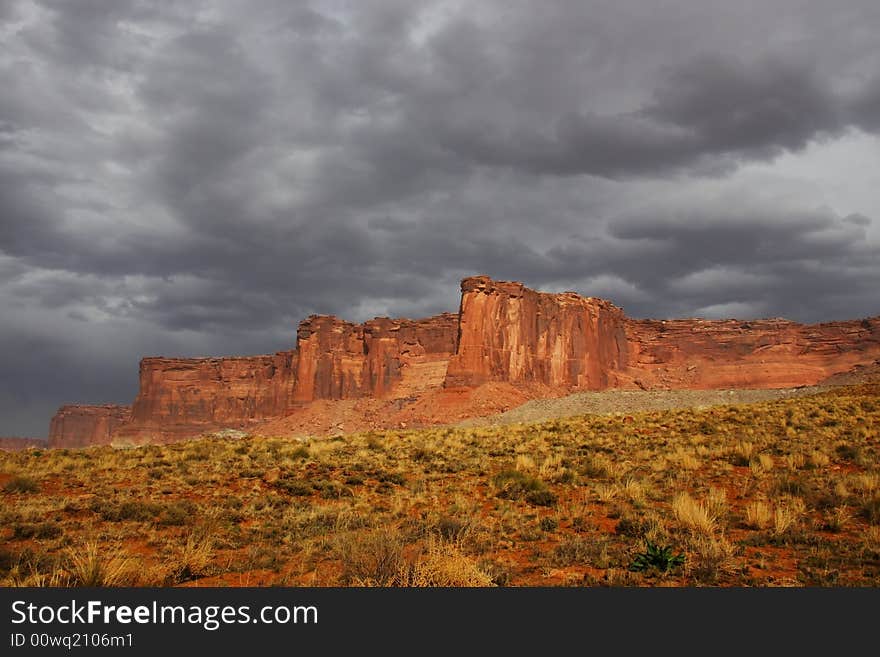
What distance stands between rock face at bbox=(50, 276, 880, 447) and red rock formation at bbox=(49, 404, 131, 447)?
47.4 m

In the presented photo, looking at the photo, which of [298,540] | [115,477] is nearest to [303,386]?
[115,477]

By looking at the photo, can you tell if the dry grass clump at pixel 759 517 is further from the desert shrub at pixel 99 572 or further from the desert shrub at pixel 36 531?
the desert shrub at pixel 36 531

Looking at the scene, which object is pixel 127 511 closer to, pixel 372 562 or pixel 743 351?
pixel 372 562

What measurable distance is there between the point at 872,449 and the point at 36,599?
17791 millimetres

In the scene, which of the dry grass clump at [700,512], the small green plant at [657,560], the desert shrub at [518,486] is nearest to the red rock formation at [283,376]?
the desert shrub at [518,486]

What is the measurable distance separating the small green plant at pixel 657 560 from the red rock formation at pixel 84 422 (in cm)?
19314

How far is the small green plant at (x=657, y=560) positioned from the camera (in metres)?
7.48

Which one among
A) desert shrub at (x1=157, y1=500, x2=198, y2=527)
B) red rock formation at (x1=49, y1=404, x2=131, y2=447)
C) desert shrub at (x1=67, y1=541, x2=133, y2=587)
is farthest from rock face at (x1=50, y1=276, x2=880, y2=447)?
desert shrub at (x1=67, y1=541, x2=133, y2=587)

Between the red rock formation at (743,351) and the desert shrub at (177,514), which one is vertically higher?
the red rock formation at (743,351)

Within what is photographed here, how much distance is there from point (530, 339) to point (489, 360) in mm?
9997

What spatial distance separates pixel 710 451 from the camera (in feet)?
54.4

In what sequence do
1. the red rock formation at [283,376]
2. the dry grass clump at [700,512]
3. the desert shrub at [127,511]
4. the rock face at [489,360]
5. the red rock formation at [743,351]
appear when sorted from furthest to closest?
the red rock formation at [283,376] < the red rock formation at [743,351] < the rock face at [489,360] < the desert shrub at [127,511] < the dry grass clump at [700,512]

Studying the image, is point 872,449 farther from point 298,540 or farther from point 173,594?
point 173,594

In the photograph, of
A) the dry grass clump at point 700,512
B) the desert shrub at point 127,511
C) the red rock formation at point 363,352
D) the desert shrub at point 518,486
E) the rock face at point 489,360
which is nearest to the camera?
the dry grass clump at point 700,512
